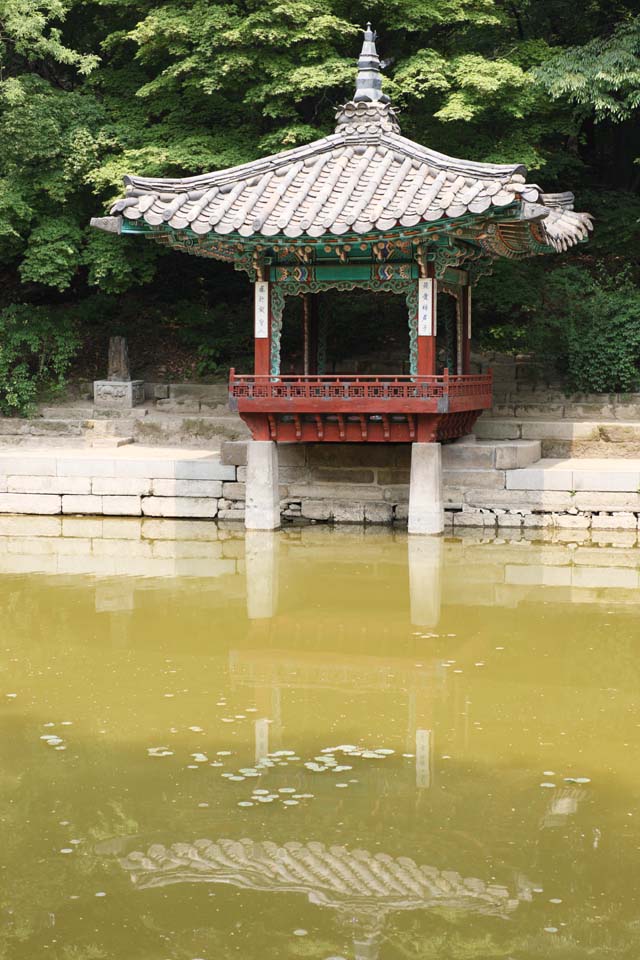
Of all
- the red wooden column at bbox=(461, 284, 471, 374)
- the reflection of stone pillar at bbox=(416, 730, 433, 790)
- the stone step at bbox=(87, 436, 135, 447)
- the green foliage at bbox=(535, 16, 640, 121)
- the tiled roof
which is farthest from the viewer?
the stone step at bbox=(87, 436, 135, 447)

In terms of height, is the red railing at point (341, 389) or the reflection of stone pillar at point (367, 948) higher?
the red railing at point (341, 389)

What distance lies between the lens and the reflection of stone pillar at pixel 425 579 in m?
11.3

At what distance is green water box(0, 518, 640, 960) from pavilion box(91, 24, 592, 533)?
3091mm

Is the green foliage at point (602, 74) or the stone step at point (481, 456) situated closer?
the stone step at point (481, 456)

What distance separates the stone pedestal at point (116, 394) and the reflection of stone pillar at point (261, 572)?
6.19 meters

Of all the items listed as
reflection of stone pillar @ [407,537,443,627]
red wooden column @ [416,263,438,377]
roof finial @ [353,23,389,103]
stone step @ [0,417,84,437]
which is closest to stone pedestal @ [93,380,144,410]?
stone step @ [0,417,84,437]

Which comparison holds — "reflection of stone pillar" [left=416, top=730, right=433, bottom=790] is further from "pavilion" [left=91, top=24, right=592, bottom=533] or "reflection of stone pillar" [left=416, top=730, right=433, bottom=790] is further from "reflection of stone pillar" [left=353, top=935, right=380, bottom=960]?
"pavilion" [left=91, top=24, right=592, bottom=533]

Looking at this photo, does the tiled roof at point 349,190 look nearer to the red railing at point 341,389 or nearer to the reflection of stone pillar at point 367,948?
the red railing at point 341,389

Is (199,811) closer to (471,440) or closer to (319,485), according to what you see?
(319,485)

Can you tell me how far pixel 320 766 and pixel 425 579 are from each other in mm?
5887

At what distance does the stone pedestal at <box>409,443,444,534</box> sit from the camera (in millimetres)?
15523

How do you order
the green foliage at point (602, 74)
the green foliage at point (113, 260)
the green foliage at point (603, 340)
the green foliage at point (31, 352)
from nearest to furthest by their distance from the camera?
the green foliage at point (602, 74), the green foliage at point (603, 340), the green foliage at point (113, 260), the green foliage at point (31, 352)

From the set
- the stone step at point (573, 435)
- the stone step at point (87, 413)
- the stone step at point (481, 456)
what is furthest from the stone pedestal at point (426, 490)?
the stone step at point (87, 413)

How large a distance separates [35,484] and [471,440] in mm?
6258
